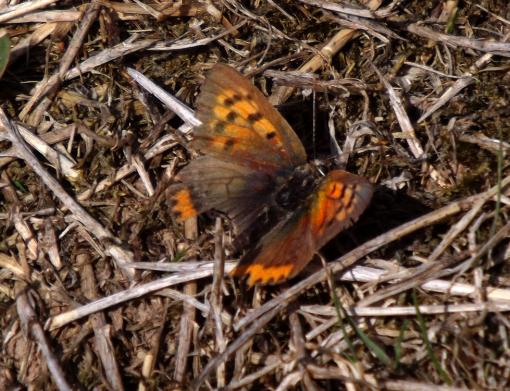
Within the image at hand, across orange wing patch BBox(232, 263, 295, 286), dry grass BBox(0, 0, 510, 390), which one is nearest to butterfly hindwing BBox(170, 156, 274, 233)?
dry grass BBox(0, 0, 510, 390)

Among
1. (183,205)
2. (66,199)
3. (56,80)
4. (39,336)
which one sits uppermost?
(56,80)

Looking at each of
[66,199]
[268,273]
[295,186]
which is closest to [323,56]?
[295,186]

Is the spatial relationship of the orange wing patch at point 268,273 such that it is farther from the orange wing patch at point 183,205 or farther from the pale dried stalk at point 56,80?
the pale dried stalk at point 56,80

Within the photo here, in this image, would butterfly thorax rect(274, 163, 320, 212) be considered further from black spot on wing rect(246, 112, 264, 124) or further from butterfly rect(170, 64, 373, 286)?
black spot on wing rect(246, 112, 264, 124)

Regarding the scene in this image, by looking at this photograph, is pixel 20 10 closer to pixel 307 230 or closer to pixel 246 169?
pixel 246 169

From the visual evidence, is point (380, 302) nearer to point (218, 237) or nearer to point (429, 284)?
point (429, 284)

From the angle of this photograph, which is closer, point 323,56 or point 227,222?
point 227,222

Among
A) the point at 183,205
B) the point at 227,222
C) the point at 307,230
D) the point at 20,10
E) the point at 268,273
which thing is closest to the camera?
the point at 268,273
